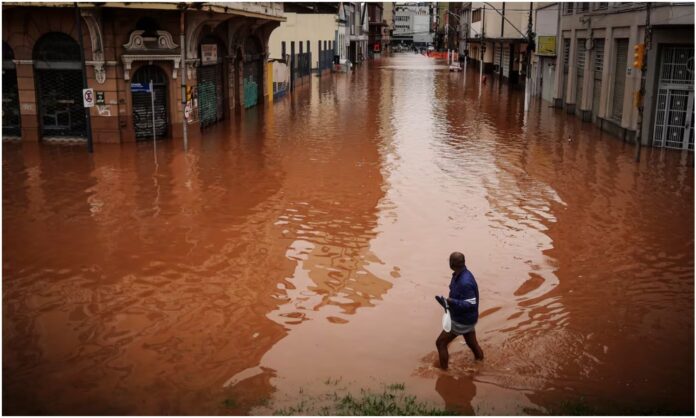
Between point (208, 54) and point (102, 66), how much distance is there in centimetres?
543

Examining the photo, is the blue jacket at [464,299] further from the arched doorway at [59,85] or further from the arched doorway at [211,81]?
the arched doorway at [211,81]

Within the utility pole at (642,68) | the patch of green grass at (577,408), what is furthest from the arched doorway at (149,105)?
the patch of green grass at (577,408)

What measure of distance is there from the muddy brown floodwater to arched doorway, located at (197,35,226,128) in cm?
574

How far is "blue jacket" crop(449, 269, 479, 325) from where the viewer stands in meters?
7.54

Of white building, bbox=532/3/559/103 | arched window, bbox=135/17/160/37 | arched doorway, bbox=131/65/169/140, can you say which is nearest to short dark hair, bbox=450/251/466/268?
arched window, bbox=135/17/160/37

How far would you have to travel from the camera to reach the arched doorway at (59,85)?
22.5 meters

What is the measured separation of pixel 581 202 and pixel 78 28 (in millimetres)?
14953

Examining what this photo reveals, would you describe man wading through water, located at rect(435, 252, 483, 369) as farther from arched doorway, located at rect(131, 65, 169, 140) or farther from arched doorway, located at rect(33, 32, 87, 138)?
arched doorway, located at rect(33, 32, 87, 138)

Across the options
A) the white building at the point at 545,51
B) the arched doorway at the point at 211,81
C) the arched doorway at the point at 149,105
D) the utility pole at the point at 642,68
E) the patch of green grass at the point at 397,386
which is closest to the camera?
the patch of green grass at the point at 397,386

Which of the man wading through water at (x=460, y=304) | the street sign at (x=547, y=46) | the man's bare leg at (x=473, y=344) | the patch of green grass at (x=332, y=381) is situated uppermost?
the street sign at (x=547, y=46)

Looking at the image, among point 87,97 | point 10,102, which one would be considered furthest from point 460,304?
point 10,102

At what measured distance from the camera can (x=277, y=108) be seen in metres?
35.6

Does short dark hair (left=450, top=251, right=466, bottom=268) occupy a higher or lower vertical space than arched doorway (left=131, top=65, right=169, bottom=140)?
lower

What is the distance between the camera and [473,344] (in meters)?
7.86
